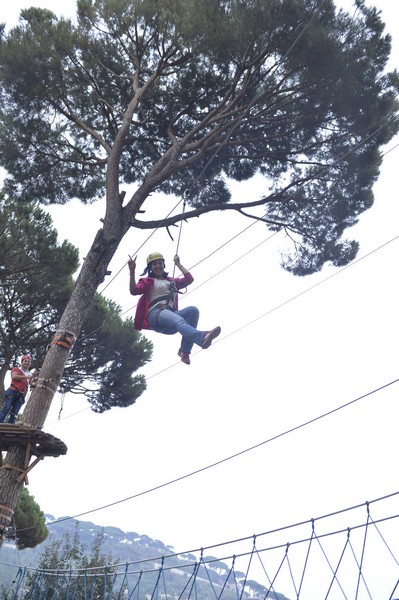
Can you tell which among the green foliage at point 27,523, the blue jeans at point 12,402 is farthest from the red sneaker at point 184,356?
the green foliage at point 27,523

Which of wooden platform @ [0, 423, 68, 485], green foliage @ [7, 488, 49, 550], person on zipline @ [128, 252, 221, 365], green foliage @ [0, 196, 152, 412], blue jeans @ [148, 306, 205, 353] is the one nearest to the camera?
wooden platform @ [0, 423, 68, 485]

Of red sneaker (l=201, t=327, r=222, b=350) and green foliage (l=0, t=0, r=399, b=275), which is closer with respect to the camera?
red sneaker (l=201, t=327, r=222, b=350)

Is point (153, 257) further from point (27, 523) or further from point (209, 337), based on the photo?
point (27, 523)

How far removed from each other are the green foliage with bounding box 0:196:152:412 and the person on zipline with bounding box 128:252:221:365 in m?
5.34

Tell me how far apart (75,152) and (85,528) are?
154m

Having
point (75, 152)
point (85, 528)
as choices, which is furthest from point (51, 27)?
point (85, 528)

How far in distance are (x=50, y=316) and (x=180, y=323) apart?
6575 millimetres

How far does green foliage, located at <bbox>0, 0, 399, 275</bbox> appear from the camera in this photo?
8.26 metres

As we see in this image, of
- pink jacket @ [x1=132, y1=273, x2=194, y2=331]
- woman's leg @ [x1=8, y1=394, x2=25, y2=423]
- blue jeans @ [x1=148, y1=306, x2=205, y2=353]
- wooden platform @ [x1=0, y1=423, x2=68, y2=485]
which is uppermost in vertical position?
pink jacket @ [x1=132, y1=273, x2=194, y2=331]

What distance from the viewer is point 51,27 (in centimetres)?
890

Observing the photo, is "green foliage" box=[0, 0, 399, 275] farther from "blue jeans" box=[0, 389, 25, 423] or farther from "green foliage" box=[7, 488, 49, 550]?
"green foliage" box=[7, 488, 49, 550]

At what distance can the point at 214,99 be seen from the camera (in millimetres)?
9219

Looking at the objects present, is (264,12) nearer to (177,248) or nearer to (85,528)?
(177,248)

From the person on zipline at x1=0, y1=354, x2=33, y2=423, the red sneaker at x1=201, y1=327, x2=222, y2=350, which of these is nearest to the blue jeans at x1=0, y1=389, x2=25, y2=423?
the person on zipline at x1=0, y1=354, x2=33, y2=423
